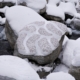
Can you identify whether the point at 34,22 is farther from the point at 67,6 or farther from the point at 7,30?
the point at 67,6

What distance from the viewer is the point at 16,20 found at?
5.62 meters

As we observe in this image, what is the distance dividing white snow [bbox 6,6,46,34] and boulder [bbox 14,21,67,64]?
0.35 meters

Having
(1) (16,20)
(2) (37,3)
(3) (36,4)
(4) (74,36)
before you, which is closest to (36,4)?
(3) (36,4)

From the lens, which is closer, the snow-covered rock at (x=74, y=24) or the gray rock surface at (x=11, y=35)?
the gray rock surface at (x=11, y=35)

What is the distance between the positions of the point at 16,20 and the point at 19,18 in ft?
0.45

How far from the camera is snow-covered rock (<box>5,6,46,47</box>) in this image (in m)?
5.38

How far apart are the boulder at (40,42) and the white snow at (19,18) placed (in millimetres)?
352

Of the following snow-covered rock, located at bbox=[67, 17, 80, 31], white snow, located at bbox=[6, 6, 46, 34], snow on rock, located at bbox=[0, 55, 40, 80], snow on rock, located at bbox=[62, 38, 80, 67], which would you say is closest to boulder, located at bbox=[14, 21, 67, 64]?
snow on rock, located at bbox=[62, 38, 80, 67]

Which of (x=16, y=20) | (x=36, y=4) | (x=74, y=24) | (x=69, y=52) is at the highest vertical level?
(x=16, y=20)

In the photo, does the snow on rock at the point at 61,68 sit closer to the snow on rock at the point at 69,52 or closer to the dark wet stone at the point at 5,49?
the snow on rock at the point at 69,52

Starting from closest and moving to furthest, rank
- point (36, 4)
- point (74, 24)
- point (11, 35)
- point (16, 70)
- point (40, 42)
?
point (16, 70) → point (40, 42) → point (11, 35) → point (36, 4) → point (74, 24)

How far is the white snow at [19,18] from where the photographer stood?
5441 mm

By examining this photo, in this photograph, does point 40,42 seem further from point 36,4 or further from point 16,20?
point 36,4

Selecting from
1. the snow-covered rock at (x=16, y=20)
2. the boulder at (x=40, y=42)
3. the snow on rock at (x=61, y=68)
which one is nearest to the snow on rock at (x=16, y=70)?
the boulder at (x=40, y=42)
